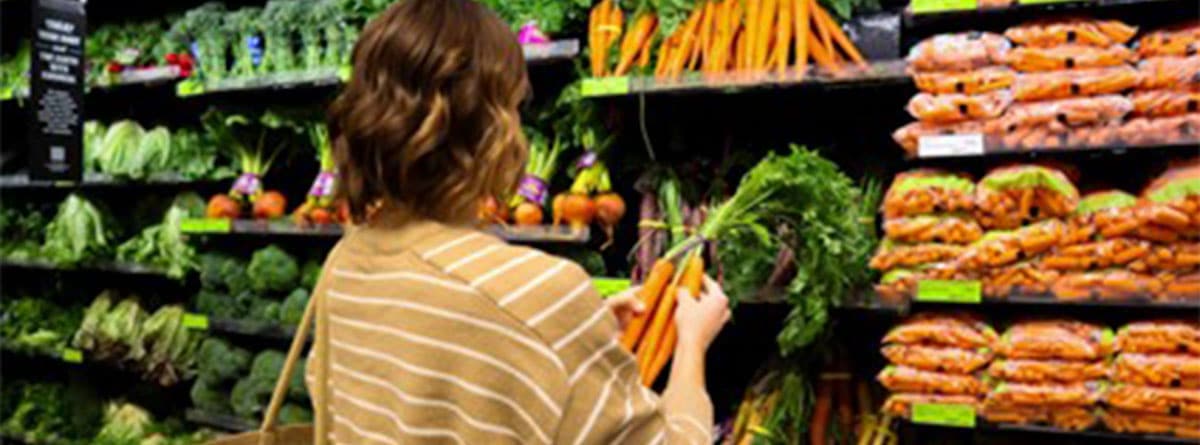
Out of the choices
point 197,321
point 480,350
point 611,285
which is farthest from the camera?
point 197,321

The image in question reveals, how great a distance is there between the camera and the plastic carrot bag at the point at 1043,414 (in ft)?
9.18

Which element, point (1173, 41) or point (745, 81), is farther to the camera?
point (745, 81)

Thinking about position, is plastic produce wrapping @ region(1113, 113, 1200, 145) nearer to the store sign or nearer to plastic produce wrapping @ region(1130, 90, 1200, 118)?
plastic produce wrapping @ region(1130, 90, 1200, 118)

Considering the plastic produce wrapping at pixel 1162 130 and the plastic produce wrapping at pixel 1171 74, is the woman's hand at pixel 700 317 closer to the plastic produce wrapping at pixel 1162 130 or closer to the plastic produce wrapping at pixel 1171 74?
the plastic produce wrapping at pixel 1162 130

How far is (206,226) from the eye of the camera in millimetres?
4523

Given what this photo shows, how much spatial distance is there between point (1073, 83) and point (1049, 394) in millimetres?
780

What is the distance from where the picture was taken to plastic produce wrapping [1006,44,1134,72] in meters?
2.80

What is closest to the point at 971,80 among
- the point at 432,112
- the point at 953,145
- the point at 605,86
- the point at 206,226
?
the point at 953,145

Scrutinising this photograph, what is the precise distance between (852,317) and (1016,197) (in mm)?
839

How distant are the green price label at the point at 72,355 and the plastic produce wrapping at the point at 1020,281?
4.18 metres

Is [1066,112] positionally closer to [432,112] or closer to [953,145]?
[953,145]

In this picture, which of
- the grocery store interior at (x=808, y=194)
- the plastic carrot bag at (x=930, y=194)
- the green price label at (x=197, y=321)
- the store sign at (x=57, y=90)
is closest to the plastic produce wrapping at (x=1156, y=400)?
the grocery store interior at (x=808, y=194)

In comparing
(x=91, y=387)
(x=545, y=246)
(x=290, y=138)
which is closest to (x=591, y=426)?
(x=545, y=246)

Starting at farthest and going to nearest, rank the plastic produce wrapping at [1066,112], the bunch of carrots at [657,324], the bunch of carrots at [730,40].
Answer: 1. the bunch of carrots at [730,40]
2. the plastic produce wrapping at [1066,112]
3. the bunch of carrots at [657,324]
